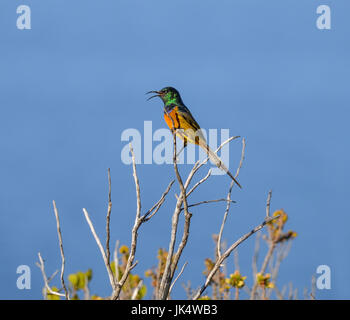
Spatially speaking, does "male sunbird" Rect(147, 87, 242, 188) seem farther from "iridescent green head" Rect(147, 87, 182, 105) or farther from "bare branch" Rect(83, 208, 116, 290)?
"bare branch" Rect(83, 208, 116, 290)

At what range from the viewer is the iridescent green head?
24.0 feet

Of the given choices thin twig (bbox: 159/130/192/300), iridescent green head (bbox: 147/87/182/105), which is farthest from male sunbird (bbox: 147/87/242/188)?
thin twig (bbox: 159/130/192/300)

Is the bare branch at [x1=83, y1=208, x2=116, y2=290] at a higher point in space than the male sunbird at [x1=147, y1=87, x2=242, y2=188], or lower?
lower

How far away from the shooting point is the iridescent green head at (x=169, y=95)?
24.0ft

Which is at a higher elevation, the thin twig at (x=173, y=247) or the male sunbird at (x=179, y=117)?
the male sunbird at (x=179, y=117)

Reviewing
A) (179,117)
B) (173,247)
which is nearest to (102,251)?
(173,247)

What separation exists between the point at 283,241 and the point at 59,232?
14.7 feet

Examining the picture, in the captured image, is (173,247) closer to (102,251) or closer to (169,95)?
(102,251)

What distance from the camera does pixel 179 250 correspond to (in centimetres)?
351

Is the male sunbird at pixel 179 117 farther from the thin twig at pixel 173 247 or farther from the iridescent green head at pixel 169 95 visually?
the thin twig at pixel 173 247

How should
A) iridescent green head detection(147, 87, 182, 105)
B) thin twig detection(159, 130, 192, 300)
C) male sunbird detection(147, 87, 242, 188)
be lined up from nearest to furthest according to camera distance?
thin twig detection(159, 130, 192, 300)
male sunbird detection(147, 87, 242, 188)
iridescent green head detection(147, 87, 182, 105)

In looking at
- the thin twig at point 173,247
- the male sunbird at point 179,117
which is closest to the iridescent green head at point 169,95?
the male sunbird at point 179,117

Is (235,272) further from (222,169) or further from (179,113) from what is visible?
(179,113)
